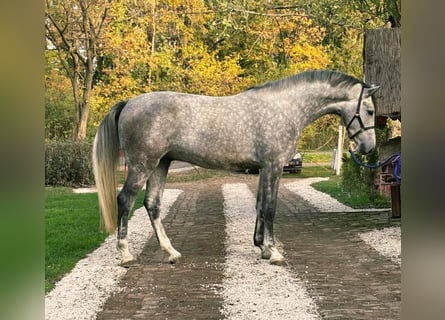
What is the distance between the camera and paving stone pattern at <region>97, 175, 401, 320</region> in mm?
3707

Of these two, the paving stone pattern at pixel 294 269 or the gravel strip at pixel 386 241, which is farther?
the gravel strip at pixel 386 241

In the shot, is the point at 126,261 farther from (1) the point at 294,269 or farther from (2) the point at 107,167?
(1) the point at 294,269

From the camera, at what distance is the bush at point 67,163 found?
12.7 m

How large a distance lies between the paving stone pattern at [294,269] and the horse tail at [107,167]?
52cm

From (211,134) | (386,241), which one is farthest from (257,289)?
(386,241)

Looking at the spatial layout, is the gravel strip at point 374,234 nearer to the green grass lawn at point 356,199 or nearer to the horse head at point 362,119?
the green grass lawn at point 356,199

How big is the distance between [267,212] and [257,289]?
1.07 metres

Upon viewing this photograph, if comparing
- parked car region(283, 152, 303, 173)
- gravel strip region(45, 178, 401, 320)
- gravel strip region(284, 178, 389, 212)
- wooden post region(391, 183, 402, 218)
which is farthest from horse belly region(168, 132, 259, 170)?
parked car region(283, 152, 303, 173)

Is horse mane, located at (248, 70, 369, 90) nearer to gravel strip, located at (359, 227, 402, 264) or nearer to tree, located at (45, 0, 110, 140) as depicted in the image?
gravel strip, located at (359, 227, 402, 264)

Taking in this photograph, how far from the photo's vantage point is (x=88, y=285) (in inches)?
172

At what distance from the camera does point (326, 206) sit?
9578 millimetres

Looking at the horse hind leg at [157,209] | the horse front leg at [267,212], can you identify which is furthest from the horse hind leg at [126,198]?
the horse front leg at [267,212]

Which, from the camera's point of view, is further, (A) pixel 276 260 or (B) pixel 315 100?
(B) pixel 315 100

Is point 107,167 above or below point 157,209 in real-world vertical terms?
above
